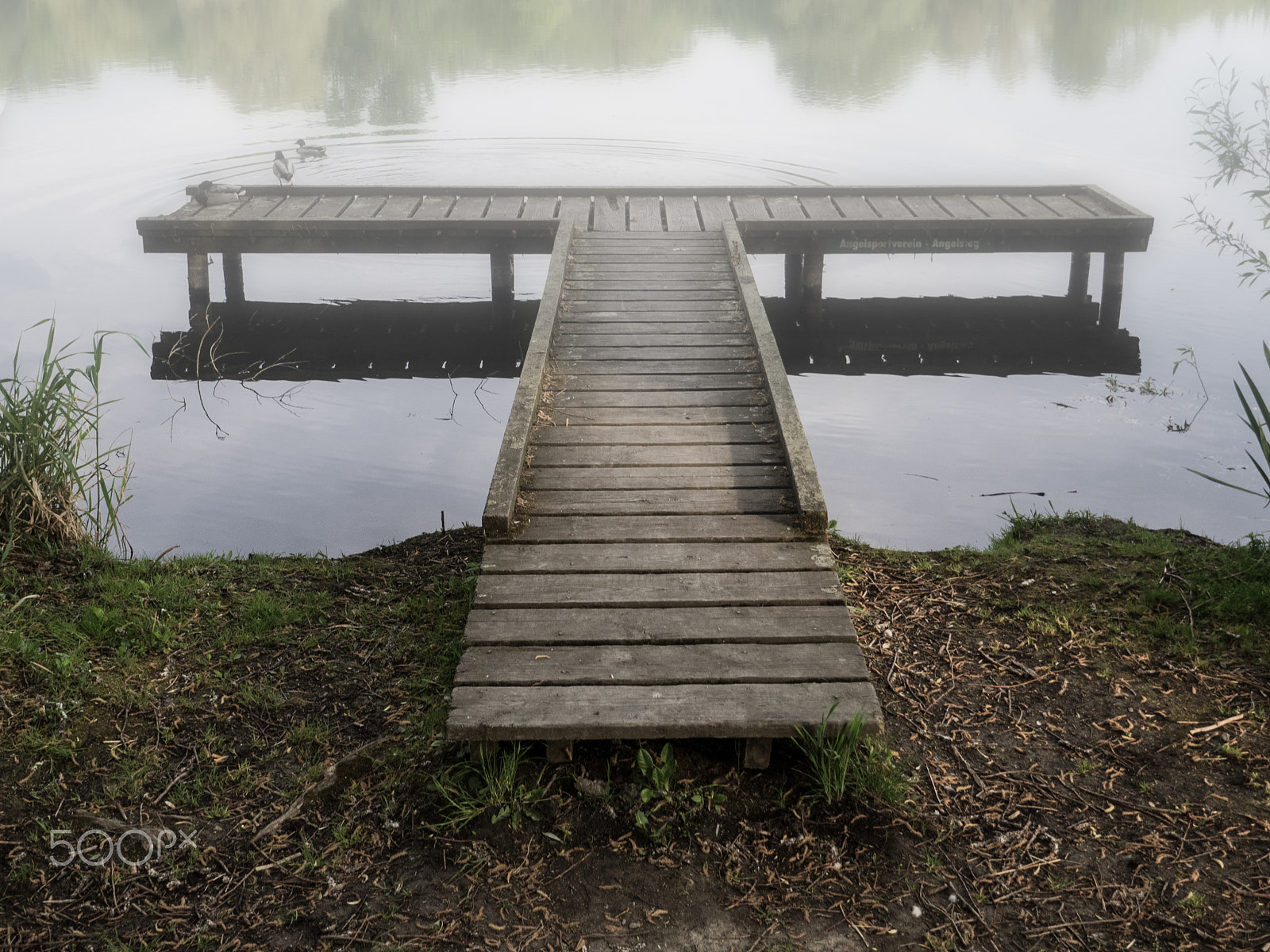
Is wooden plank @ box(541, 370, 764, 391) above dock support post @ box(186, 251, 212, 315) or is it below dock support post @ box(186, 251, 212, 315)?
above

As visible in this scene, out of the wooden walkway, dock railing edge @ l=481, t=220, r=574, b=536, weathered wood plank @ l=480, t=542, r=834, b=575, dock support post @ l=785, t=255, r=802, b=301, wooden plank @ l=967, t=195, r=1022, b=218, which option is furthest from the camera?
dock support post @ l=785, t=255, r=802, b=301

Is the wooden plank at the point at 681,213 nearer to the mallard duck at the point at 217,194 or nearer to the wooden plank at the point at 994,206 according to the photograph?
the wooden plank at the point at 994,206

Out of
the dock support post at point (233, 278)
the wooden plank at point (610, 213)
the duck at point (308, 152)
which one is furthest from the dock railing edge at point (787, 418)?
the duck at point (308, 152)

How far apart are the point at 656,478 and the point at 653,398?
3.45ft

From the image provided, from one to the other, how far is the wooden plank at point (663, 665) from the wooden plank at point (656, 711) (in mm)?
38

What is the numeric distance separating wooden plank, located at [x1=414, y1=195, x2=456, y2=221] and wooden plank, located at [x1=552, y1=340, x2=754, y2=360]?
4.29m

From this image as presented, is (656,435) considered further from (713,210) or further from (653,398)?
(713,210)

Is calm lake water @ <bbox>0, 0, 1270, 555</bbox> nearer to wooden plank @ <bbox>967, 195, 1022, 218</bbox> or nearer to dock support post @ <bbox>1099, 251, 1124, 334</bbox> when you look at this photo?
dock support post @ <bbox>1099, 251, 1124, 334</bbox>

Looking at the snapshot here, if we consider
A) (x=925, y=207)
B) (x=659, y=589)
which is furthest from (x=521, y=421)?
(x=925, y=207)

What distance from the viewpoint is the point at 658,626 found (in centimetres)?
387

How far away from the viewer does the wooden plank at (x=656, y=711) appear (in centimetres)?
334

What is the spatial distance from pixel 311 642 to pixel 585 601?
142cm

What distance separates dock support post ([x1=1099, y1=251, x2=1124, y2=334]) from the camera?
35.4 feet

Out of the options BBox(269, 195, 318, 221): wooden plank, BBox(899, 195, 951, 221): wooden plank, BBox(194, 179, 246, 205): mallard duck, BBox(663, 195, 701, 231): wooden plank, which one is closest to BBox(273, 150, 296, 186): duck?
BBox(194, 179, 246, 205): mallard duck
